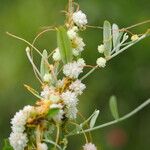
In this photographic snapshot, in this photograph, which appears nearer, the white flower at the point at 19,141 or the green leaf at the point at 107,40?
the white flower at the point at 19,141

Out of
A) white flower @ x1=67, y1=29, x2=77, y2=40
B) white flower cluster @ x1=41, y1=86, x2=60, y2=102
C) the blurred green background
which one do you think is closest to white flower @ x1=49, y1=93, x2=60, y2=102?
white flower cluster @ x1=41, y1=86, x2=60, y2=102

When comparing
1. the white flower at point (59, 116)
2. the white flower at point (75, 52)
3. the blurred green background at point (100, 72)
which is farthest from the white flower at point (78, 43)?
the blurred green background at point (100, 72)

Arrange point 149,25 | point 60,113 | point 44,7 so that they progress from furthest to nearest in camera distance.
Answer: point 44,7 < point 149,25 < point 60,113

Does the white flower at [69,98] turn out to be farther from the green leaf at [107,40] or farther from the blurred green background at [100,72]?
the blurred green background at [100,72]

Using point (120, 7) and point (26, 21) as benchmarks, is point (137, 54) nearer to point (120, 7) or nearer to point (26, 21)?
point (120, 7)

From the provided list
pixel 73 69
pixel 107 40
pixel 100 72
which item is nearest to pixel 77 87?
pixel 73 69

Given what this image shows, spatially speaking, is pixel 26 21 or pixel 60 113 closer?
pixel 60 113

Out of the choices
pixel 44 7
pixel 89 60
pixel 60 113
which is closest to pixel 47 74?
pixel 60 113
